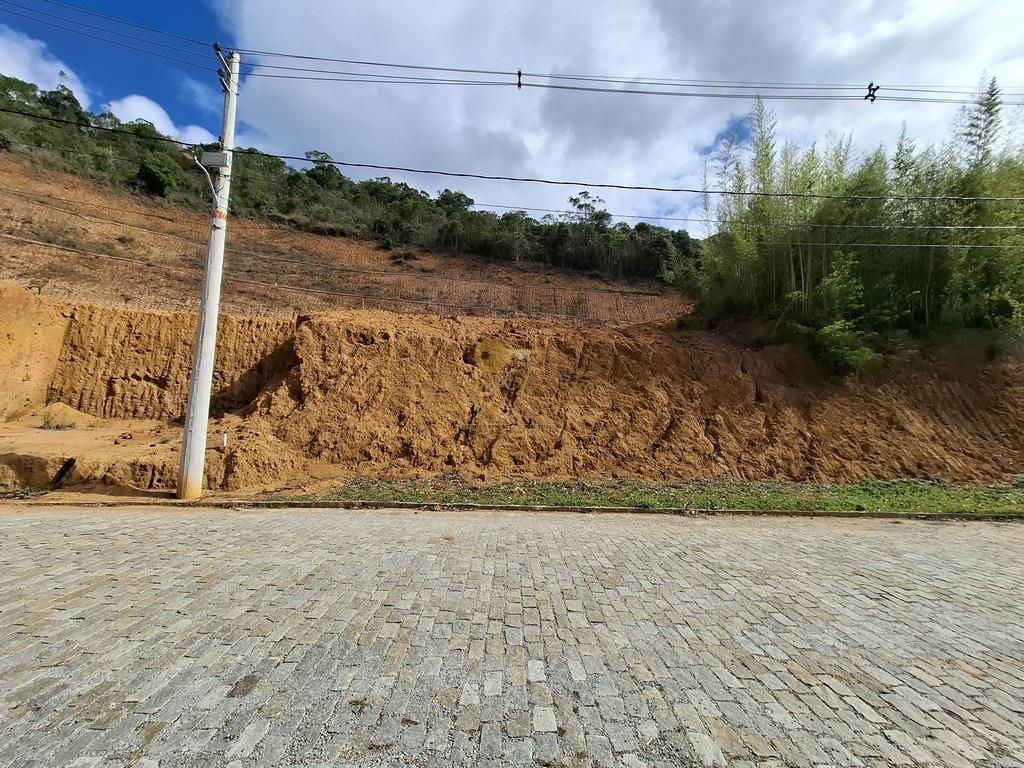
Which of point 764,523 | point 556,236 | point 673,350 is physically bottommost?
point 764,523

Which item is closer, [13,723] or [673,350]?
[13,723]

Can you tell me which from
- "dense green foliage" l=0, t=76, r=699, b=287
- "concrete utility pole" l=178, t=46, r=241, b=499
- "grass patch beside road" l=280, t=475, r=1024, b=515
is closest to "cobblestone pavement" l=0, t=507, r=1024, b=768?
"concrete utility pole" l=178, t=46, r=241, b=499

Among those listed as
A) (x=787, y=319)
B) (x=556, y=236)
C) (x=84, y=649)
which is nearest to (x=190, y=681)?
(x=84, y=649)

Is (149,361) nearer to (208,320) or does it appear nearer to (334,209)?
(208,320)

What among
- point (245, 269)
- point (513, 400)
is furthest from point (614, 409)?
point (245, 269)

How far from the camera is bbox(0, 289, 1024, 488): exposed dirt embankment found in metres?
11.0

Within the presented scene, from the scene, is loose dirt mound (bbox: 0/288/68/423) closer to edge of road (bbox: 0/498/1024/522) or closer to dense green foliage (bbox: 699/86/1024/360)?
edge of road (bbox: 0/498/1024/522)

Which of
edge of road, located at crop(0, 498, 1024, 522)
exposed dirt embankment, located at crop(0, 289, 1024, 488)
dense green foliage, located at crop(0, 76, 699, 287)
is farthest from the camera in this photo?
dense green foliage, located at crop(0, 76, 699, 287)

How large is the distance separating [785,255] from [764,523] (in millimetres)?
10081

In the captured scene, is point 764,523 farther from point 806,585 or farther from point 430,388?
point 430,388

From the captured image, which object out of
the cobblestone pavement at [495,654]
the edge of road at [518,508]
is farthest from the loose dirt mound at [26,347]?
the cobblestone pavement at [495,654]

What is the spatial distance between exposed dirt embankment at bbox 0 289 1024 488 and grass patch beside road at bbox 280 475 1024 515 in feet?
1.99

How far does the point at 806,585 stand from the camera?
15.1 ft

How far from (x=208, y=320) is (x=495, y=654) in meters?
8.27
